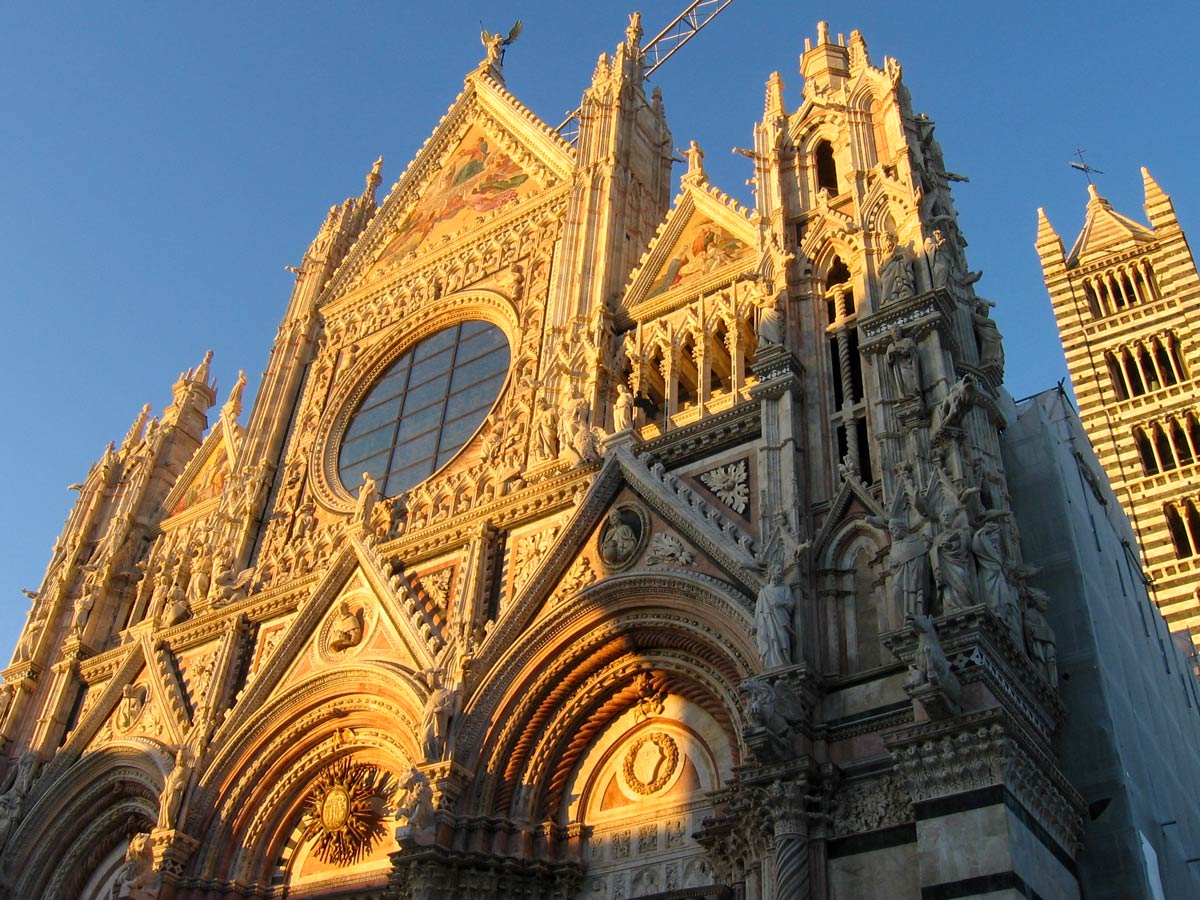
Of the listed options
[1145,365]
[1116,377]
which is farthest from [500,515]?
[1145,365]

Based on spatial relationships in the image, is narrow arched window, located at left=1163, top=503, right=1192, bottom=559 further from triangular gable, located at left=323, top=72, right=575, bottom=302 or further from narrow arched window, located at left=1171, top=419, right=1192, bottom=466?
triangular gable, located at left=323, top=72, right=575, bottom=302

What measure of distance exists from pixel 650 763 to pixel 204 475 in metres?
11.9

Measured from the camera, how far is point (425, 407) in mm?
18766

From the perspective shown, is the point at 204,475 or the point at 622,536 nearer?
the point at 622,536

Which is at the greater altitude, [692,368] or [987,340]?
[692,368]

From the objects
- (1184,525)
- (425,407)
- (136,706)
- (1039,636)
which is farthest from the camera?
(1184,525)

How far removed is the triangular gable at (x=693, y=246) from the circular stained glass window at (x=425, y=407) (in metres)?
2.65

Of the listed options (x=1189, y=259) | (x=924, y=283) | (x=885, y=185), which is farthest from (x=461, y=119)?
(x=1189, y=259)

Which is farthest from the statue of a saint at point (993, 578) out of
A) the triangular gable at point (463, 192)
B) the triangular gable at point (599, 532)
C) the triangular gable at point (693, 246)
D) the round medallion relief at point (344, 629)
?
the triangular gable at point (463, 192)

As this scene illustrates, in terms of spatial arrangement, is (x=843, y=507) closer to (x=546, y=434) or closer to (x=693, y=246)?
(x=546, y=434)

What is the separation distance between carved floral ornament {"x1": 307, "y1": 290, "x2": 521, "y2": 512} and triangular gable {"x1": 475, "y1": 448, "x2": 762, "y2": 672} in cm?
505

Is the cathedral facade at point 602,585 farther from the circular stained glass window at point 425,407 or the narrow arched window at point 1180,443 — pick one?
the narrow arched window at point 1180,443

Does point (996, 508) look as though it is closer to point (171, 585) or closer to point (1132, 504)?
point (171, 585)

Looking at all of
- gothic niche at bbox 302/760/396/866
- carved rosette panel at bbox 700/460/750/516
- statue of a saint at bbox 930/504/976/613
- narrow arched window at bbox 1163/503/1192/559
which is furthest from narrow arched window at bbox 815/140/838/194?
narrow arched window at bbox 1163/503/1192/559
